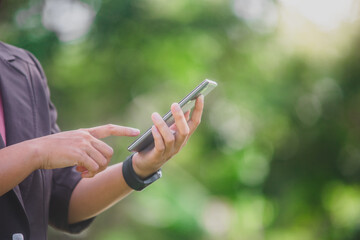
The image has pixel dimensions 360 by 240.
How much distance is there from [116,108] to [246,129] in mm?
1412

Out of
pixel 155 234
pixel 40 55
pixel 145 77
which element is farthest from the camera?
pixel 145 77

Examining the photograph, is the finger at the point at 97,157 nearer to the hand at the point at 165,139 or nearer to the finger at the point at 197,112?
the hand at the point at 165,139

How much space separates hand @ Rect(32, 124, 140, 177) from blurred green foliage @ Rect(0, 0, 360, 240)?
343cm

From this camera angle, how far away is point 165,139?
133cm

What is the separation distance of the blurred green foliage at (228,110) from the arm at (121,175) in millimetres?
3059

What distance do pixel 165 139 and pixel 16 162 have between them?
0.39 m

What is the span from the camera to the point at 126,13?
15.6 ft

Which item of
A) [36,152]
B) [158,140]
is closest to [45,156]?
[36,152]

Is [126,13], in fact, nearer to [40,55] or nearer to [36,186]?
[40,55]

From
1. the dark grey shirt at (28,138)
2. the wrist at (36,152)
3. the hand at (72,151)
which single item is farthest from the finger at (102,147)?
the dark grey shirt at (28,138)

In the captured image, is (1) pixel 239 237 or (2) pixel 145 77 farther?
(2) pixel 145 77

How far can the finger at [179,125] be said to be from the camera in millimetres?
1308

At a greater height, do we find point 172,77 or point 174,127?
point 174,127

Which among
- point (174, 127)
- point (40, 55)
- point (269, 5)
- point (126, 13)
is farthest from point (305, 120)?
point (174, 127)
